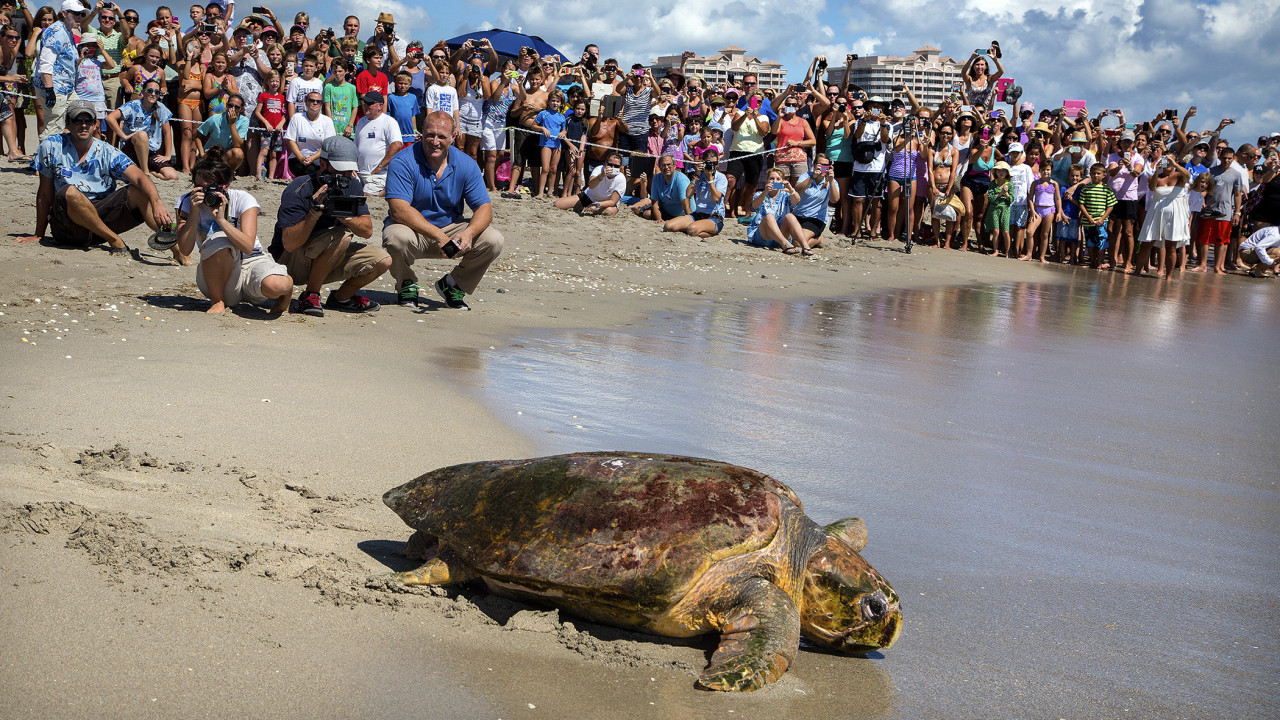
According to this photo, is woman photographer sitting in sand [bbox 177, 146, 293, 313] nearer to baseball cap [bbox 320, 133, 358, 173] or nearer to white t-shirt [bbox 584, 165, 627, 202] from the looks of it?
baseball cap [bbox 320, 133, 358, 173]

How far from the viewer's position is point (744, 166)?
12469 millimetres

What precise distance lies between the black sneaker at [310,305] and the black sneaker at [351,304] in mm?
205

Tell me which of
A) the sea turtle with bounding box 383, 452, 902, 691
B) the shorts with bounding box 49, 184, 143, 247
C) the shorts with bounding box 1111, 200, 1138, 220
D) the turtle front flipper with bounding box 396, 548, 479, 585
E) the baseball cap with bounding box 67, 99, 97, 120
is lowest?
the turtle front flipper with bounding box 396, 548, 479, 585

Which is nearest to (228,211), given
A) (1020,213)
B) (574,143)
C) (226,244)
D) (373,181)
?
(226,244)

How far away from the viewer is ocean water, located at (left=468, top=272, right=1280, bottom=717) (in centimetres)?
240

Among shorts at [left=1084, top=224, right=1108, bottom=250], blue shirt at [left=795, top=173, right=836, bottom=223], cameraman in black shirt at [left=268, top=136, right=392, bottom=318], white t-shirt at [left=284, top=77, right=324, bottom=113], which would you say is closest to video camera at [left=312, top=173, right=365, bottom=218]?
cameraman in black shirt at [left=268, top=136, right=392, bottom=318]

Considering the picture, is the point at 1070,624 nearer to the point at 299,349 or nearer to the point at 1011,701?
the point at 1011,701

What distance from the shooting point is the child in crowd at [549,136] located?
11789 millimetres

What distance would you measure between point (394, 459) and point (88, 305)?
10.3 ft

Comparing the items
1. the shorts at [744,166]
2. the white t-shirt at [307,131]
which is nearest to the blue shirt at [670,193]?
the shorts at [744,166]

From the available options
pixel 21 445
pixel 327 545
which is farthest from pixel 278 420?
pixel 327 545

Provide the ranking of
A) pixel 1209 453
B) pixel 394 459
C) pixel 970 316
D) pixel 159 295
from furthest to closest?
pixel 970 316 < pixel 159 295 < pixel 1209 453 < pixel 394 459

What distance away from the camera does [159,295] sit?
20.1 ft

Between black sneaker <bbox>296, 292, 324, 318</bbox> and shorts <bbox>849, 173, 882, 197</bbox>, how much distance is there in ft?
27.0
